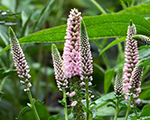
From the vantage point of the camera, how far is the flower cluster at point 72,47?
0.44 meters

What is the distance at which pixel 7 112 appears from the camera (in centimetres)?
144

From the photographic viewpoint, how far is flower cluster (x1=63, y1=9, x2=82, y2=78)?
44 centimetres

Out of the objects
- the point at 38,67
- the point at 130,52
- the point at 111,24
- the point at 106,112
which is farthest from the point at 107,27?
the point at 38,67

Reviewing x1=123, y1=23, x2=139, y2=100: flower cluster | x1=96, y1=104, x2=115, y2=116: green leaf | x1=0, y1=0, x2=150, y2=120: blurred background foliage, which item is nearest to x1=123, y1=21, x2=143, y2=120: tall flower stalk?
x1=123, y1=23, x2=139, y2=100: flower cluster

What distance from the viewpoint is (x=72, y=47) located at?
1.45 feet

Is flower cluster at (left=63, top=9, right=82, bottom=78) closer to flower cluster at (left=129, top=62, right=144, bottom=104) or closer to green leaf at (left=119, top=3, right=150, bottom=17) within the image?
flower cluster at (left=129, top=62, right=144, bottom=104)

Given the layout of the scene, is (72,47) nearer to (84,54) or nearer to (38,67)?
(84,54)

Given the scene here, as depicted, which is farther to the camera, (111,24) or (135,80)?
(111,24)

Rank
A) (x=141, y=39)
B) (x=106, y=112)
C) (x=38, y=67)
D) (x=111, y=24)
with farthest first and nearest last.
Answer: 1. (x=38, y=67)
2. (x=106, y=112)
3. (x=111, y=24)
4. (x=141, y=39)

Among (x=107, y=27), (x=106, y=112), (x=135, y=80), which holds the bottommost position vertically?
(x=106, y=112)

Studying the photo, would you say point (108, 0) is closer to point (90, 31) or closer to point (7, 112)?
point (7, 112)

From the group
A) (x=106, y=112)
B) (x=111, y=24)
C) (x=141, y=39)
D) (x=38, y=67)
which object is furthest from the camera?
(x=38, y=67)

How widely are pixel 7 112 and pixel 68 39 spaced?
3.73 feet

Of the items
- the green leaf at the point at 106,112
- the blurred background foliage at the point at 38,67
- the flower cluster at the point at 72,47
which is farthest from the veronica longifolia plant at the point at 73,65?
the blurred background foliage at the point at 38,67
